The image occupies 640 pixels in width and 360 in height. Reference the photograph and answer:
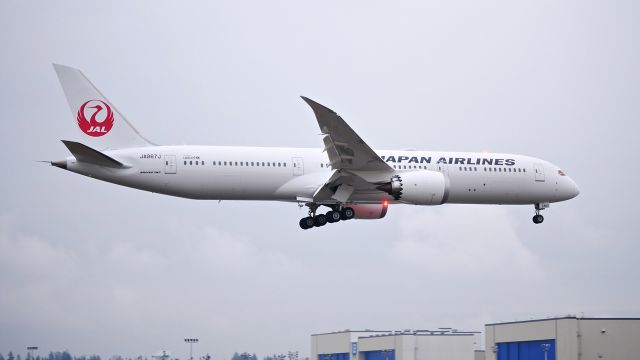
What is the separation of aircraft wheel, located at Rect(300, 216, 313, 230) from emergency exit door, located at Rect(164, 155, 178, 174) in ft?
24.8

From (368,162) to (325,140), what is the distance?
2477mm

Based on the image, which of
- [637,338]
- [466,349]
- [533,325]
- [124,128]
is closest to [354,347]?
[466,349]

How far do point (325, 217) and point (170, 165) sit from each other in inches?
333

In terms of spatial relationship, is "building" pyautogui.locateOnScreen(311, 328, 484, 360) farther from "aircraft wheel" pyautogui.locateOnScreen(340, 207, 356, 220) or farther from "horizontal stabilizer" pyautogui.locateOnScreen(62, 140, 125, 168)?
"horizontal stabilizer" pyautogui.locateOnScreen(62, 140, 125, 168)

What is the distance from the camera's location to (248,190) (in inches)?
1891

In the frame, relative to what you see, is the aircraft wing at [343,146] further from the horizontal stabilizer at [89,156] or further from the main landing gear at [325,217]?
the horizontal stabilizer at [89,156]

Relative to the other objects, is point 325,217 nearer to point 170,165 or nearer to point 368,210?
point 368,210

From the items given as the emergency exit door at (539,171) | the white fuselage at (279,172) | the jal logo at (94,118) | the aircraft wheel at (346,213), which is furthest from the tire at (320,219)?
the emergency exit door at (539,171)

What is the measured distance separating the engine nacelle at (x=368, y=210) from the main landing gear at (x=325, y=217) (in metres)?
1.96

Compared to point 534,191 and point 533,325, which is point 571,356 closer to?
point 533,325

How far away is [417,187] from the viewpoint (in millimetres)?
48312

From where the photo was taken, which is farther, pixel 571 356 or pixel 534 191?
pixel 534 191

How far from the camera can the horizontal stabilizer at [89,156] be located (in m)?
45.0

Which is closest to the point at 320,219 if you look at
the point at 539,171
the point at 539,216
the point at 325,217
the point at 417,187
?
the point at 325,217
